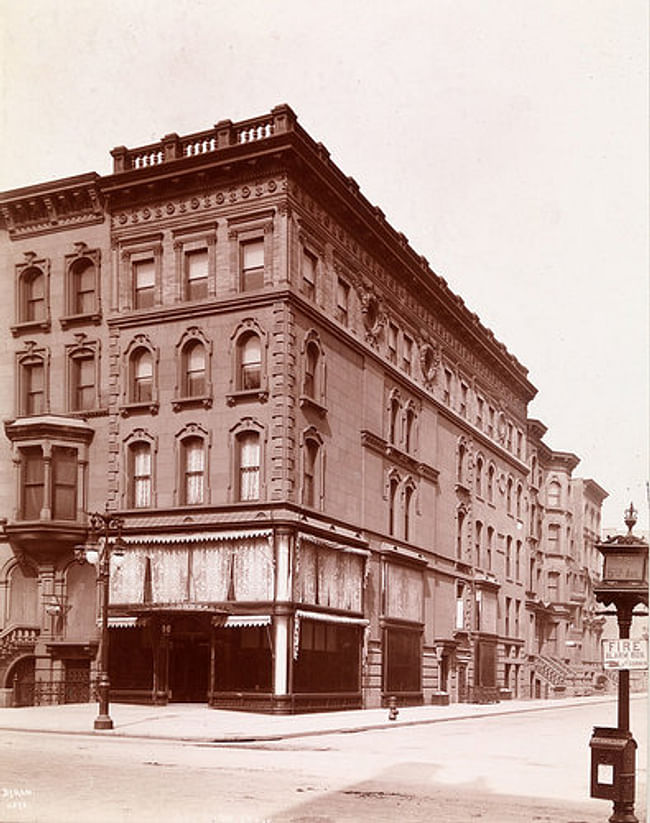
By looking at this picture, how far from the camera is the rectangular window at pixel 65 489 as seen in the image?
26328mm

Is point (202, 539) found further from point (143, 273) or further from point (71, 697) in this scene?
point (143, 273)

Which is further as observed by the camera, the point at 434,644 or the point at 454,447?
the point at 434,644

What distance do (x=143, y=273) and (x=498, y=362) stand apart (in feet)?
36.9

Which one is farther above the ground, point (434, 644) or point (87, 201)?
point (87, 201)

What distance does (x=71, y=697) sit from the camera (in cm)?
2636

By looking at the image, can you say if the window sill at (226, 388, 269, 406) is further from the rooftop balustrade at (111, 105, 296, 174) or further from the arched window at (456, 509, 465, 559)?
the rooftop balustrade at (111, 105, 296, 174)

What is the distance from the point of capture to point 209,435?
27719 millimetres

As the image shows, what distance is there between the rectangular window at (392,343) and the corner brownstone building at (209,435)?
2.45 ft

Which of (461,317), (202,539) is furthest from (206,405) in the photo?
(461,317)

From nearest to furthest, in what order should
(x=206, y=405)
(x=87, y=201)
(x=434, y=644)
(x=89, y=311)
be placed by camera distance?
(x=87, y=201), (x=89, y=311), (x=206, y=405), (x=434, y=644)

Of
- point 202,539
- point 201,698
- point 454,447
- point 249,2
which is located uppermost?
point 249,2

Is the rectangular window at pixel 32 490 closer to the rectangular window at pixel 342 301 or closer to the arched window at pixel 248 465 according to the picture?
the arched window at pixel 248 465

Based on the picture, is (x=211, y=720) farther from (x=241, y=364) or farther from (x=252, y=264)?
(x=252, y=264)

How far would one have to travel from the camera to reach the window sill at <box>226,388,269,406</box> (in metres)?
27.2
